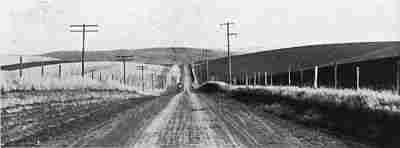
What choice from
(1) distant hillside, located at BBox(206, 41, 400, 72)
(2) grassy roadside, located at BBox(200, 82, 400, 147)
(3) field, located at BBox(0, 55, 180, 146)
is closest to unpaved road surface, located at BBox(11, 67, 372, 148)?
(2) grassy roadside, located at BBox(200, 82, 400, 147)

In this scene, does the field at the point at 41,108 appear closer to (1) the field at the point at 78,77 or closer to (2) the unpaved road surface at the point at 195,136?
(1) the field at the point at 78,77

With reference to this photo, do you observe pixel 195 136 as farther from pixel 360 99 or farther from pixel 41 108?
pixel 41 108

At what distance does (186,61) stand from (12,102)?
177408 millimetres

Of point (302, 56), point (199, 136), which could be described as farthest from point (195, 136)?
point (302, 56)

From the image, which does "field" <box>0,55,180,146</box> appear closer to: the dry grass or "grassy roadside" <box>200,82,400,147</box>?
"grassy roadside" <box>200,82,400,147</box>

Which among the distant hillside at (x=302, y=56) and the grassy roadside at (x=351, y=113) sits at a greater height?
the distant hillside at (x=302, y=56)

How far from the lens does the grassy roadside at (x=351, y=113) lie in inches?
505

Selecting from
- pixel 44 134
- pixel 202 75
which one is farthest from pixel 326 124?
pixel 202 75

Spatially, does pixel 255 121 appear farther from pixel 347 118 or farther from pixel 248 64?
pixel 248 64

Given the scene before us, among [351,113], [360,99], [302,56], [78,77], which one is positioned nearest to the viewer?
[351,113]

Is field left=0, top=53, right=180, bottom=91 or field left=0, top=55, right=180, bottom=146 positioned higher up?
field left=0, top=53, right=180, bottom=91

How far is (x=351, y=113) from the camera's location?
16016 millimetres

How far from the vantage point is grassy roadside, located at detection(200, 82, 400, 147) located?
12836 millimetres

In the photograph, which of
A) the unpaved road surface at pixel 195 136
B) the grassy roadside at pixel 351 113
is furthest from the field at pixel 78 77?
the grassy roadside at pixel 351 113
